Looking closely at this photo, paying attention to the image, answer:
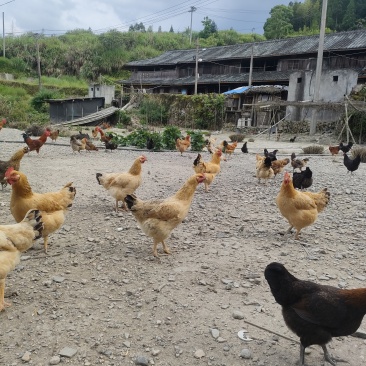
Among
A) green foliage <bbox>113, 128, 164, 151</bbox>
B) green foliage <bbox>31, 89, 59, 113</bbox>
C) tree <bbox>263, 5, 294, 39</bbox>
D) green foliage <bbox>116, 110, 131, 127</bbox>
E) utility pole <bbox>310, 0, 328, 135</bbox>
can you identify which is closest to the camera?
green foliage <bbox>113, 128, 164, 151</bbox>

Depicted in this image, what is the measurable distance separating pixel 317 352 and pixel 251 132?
30251mm

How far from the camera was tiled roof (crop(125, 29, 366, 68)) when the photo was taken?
32.8 m

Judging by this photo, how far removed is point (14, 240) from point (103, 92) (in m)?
42.1

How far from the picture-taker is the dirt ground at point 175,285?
10.8ft

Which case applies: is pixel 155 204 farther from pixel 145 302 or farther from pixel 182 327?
pixel 182 327

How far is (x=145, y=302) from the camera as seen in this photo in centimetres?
403

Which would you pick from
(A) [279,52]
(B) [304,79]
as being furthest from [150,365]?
(A) [279,52]

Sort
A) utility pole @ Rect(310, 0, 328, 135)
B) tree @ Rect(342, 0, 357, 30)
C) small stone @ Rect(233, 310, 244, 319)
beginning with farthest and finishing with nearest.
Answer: tree @ Rect(342, 0, 357, 30) → utility pole @ Rect(310, 0, 328, 135) → small stone @ Rect(233, 310, 244, 319)

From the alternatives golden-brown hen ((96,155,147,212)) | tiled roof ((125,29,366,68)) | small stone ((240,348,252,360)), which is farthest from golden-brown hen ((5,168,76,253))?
tiled roof ((125,29,366,68))

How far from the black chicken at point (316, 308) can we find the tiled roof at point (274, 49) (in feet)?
111

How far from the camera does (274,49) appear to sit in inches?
1481

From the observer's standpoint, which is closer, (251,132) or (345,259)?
(345,259)

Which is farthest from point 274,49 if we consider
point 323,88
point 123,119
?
point 123,119

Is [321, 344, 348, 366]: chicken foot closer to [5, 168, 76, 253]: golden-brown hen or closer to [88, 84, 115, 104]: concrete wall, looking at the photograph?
[5, 168, 76, 253]: golden-brown hen
